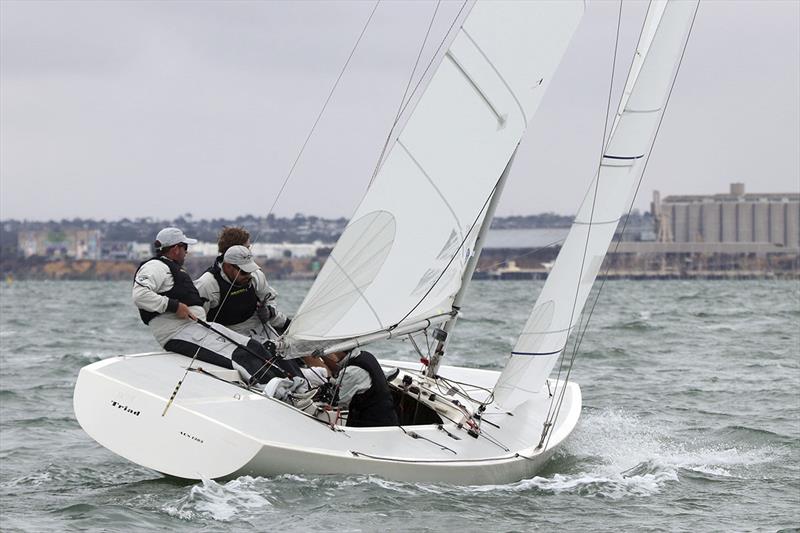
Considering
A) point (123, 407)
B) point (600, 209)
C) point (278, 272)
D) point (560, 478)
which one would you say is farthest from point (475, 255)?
point (278, 272)

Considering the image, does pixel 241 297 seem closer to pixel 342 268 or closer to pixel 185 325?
pixel 185 325

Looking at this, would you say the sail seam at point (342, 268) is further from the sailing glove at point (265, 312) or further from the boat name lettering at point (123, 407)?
the boat name lettering at point (123, 407)

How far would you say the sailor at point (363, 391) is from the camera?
6.88 m

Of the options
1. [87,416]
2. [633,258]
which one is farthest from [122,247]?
[87,416]

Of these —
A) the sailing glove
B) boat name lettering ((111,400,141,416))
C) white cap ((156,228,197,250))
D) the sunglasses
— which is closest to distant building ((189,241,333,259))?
the sailing glove

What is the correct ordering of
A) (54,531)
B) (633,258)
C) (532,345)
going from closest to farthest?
(54,531)
(532,345)
(633,258)

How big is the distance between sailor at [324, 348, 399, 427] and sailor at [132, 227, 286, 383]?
46cm

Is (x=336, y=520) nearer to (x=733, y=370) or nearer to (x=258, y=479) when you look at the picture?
(x=258, y=479)

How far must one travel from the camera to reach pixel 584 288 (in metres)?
7.89

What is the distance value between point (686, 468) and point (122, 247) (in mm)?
87561

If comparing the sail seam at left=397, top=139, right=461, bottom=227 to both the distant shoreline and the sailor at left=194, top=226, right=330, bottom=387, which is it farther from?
the distant shoreline

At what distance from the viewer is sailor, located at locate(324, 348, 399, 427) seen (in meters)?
6.88

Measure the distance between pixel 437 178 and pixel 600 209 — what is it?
1.48m

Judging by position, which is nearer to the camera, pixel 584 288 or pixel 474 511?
pixel 474 511
